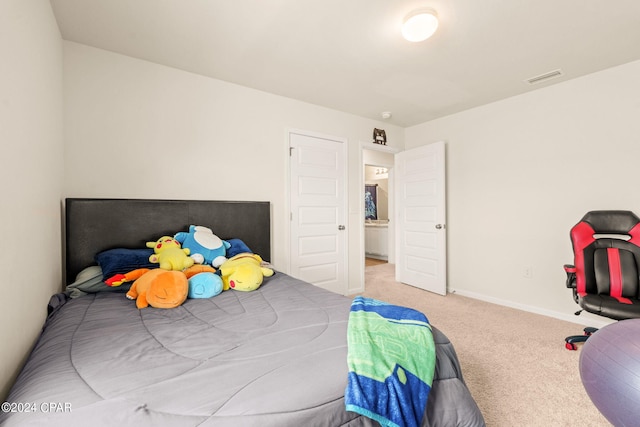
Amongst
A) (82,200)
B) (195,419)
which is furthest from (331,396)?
(82,200)

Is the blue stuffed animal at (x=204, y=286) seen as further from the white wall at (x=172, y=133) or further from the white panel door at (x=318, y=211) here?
the white panel door at (x=318, y=211)

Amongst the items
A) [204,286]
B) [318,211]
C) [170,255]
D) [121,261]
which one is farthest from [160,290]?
[318,211]

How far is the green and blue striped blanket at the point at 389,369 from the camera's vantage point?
0.87 m

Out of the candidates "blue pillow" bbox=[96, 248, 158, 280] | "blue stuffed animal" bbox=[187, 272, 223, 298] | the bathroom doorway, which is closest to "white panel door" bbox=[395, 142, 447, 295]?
the bathroom doorway

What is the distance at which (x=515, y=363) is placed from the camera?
6.76 feet

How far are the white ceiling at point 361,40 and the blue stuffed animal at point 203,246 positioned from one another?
1553 mm

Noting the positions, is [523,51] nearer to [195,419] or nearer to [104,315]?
[195,419]

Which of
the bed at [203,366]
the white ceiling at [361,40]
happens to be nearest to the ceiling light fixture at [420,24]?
the white ceiling at [361,40]

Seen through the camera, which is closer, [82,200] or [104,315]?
[104,315]

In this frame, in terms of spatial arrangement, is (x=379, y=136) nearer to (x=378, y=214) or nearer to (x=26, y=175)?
(x=378, y=214)

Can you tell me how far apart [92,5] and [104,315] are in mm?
1978

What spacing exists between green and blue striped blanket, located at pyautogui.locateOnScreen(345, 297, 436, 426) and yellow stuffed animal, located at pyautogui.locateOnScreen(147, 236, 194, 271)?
1351 mm

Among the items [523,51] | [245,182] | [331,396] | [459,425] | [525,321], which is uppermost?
[523,51]

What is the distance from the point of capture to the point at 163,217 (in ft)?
7.97
